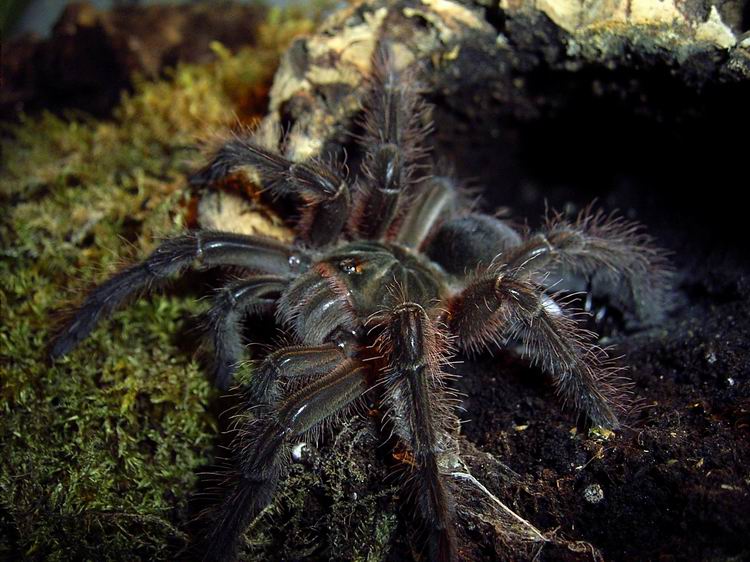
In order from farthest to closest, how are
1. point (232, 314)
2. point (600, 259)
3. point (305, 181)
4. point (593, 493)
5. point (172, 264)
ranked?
point (600, 259)
point (305, 181)
point (172, 264)
point (232, 314)
point (593, 493)

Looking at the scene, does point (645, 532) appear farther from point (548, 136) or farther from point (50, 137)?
point (50, 137)

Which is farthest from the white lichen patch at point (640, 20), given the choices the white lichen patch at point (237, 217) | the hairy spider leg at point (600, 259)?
the white lichen patch at point (237, 217)

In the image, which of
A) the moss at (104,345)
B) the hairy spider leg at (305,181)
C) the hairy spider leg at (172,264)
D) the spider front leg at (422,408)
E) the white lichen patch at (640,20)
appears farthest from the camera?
the hairy spider leg at (305,181)

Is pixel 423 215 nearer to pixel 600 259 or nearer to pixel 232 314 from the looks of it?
pixel 600 259

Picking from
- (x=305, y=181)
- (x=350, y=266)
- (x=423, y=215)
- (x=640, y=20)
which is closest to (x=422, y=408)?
(x=350, y=266)

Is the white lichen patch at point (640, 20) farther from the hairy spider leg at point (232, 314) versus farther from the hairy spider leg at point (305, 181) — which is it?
the hairy spider leg at point (232, 314)

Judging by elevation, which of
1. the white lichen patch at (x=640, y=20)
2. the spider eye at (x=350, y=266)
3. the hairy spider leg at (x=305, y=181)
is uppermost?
the white lichen patch at (x=640, y=20)

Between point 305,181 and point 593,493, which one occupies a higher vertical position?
point 305,181

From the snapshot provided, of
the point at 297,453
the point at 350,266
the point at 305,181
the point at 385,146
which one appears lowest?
the point at 297,453
